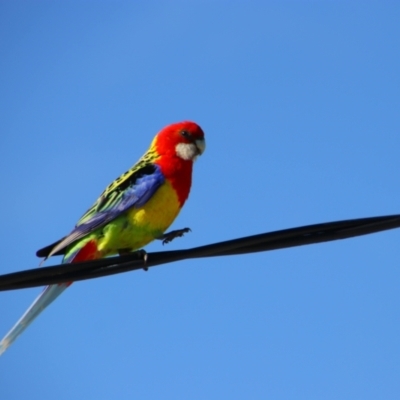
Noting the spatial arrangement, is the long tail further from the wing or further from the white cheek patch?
the white cheek patch

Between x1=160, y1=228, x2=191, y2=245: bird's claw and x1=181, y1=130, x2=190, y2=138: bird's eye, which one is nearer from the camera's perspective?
x1=160, y1=228, x2=191, y2=245: bird's claw

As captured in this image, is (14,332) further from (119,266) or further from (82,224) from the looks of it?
(119,266)

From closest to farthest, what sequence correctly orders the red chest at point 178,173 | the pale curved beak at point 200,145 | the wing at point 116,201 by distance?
the wing at point 116,201 < the red chest at point 178,173 < the pale curved beak at point 200,145

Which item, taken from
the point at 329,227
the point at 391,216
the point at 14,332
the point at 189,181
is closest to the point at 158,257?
the point at 329,227

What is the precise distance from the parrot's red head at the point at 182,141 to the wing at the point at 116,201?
0.45m

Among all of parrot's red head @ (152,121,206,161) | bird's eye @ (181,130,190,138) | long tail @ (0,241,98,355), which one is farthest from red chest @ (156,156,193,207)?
long tail @ (0,241,98,355)

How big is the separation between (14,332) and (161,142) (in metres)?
2.90

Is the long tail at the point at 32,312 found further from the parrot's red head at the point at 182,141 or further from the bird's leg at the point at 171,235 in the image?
the parrot's red head at the point at 182,141

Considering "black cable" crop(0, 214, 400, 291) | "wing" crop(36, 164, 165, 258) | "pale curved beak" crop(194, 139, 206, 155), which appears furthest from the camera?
"pale curved beak" crop(194, 139, 206, 155)

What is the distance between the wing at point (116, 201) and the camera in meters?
7.69

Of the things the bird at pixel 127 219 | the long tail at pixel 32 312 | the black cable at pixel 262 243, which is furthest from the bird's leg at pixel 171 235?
the black cable at pixel 262 243

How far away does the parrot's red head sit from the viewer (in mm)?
8734

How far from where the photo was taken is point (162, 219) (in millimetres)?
7855

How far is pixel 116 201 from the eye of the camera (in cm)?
799
